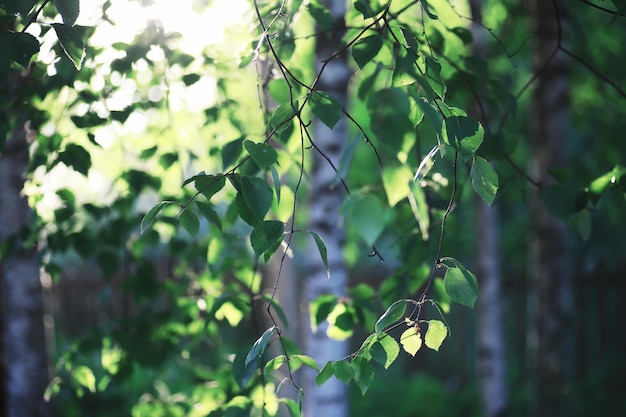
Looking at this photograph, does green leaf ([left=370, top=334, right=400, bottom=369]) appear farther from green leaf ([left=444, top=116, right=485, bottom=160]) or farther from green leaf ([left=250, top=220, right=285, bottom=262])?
green leaf ([left=444, top=116, right=485, bottom=160])

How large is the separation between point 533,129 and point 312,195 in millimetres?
1991

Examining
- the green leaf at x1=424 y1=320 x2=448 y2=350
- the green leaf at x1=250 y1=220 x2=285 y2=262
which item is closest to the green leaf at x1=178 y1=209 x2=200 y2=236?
the green leaf at x1=250 y1=220 x2=285 y2=262

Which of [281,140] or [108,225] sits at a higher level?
[281,140]

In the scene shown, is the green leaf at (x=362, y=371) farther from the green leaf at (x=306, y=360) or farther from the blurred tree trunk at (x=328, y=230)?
the blurred tree trunk at (x=328, y=230)

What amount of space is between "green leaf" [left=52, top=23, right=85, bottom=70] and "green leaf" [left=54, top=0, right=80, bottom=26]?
31mm

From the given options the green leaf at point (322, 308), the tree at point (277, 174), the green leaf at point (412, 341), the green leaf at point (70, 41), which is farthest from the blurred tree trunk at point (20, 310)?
the green leaf at point (412, 341)

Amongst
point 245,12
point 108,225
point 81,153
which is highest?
point 245,12

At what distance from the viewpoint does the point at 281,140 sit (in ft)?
4.95

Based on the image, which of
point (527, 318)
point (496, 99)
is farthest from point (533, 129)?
point (527, 318)

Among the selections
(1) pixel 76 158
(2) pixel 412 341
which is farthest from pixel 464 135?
(1) pixel 76 158

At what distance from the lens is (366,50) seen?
1.16m

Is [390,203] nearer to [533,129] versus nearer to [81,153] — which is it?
[81,153]

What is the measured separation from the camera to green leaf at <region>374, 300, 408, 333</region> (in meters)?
1.04

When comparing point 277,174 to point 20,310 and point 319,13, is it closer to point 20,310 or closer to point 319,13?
point 319,13
